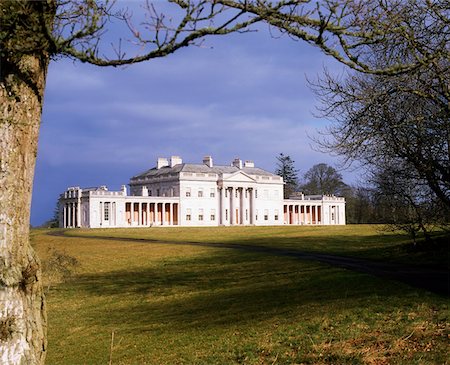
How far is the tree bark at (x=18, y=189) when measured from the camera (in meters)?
4.22

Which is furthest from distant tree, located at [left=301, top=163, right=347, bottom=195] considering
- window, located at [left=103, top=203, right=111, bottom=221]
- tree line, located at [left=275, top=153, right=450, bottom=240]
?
tree line, located at [left=275, top=153, right=450, bottom=240]

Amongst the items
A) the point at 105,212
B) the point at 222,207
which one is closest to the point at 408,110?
the point at 105,212

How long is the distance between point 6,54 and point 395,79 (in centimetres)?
853

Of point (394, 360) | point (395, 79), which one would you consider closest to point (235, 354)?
point (394, 360)

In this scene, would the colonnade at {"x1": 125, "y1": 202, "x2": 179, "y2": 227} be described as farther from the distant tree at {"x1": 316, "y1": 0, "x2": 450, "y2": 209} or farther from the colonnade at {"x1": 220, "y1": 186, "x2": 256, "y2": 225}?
the distant tree at {"x1": 316, "y1": 0, "x2": 450, "y2": 209}

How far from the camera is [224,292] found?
17.8 metres

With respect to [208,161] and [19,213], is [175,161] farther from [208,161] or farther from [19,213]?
[19,213]

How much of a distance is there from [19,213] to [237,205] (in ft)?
292

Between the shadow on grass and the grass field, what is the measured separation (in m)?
0.04

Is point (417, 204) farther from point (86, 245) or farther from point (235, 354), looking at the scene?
point (86, 245)

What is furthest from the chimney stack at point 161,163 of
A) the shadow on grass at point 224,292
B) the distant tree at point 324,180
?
the shadow on grass at point 224,292

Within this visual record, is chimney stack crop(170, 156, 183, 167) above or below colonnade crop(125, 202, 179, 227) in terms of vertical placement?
above

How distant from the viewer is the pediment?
301 feet

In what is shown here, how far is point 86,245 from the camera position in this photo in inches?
1631
